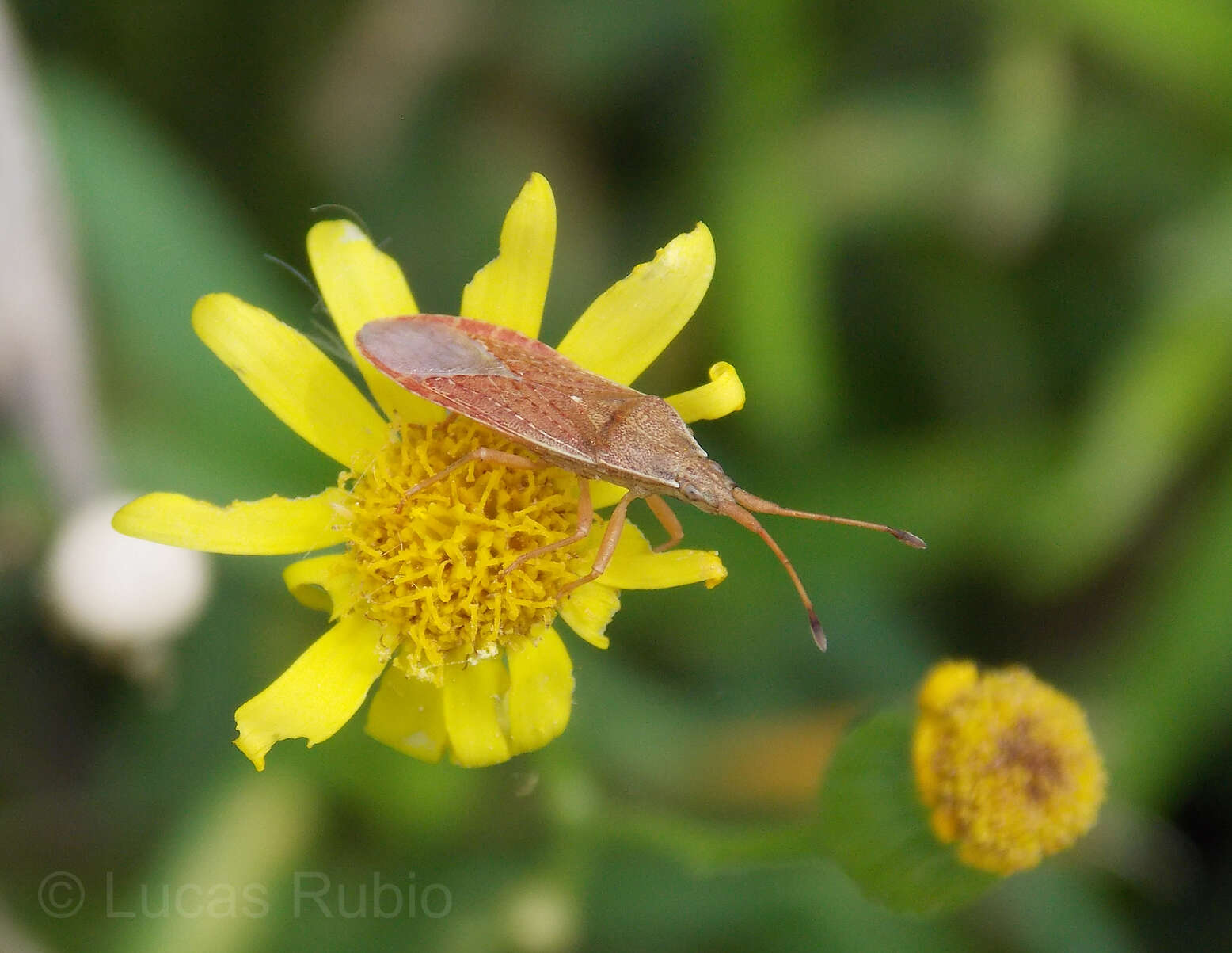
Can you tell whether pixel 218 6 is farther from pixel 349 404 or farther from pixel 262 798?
pixel 262 798

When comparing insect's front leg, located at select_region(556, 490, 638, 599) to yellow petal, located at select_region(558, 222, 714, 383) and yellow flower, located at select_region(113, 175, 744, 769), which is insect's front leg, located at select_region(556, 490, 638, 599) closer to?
yellow flower, located at select_region(113, 175, 744, 769)

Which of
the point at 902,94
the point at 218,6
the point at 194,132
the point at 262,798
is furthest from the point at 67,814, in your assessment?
the point at 902,94

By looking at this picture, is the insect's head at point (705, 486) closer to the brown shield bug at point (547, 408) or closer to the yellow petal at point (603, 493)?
the brown shield bug at point (547, 408)

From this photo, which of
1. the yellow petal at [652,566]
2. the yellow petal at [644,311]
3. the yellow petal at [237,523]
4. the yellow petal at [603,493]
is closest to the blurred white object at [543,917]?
the yellow petal at [652,566]

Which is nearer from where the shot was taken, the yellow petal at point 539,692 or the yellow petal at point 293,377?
the yellow petal at point 539,692

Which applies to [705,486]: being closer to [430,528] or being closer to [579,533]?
[579,533]

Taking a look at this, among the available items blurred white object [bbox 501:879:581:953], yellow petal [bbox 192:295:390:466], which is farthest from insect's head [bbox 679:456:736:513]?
blurred white object [bbox 501:879:581:953]
